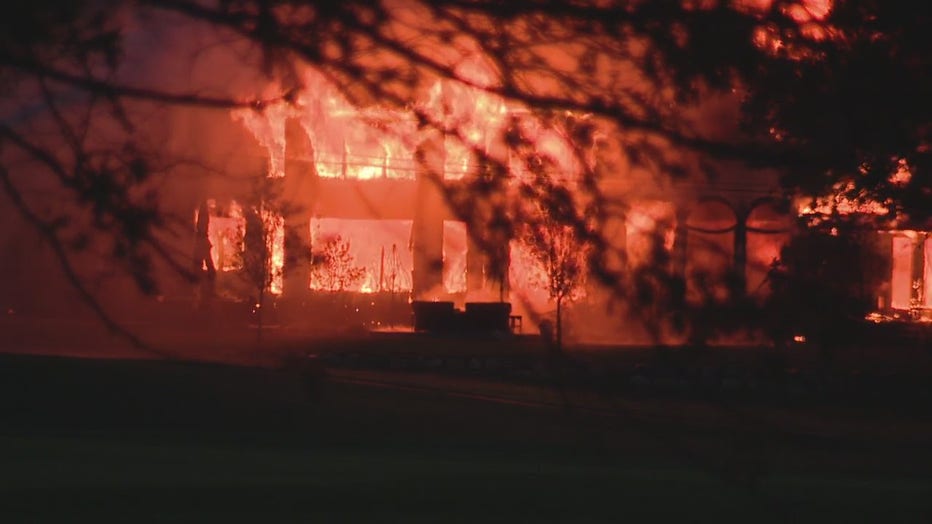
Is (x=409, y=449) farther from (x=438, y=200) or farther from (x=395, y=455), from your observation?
(x=438, y=200)

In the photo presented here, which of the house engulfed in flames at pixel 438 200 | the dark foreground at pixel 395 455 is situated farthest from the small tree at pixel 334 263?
the dark foreground at pixel 395 455

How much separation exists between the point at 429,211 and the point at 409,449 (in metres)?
3.17

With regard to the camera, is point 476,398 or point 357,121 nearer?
point 357,121

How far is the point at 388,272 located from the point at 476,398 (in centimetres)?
411

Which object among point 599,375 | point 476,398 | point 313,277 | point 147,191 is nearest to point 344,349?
point 476,398

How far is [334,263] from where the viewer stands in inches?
341

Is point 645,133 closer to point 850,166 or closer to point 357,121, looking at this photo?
point 850,166

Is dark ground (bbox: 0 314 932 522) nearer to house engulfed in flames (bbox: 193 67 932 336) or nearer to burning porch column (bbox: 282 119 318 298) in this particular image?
house engulfed in flames (bbox: 193 67 932 336)

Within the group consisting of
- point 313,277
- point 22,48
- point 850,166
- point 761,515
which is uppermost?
point 22,48

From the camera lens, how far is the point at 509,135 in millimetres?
6852

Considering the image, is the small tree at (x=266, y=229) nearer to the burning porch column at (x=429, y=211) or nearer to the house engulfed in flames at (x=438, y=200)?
the house engulfed in flames at (x=438, y=200)

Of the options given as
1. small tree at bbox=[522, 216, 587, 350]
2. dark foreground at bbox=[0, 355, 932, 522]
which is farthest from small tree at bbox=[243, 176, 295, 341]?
small tree at bbox=[522, 216, 587, 350]

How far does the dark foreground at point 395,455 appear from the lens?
284 inches

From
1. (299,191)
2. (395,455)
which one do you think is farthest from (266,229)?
(395,455)
